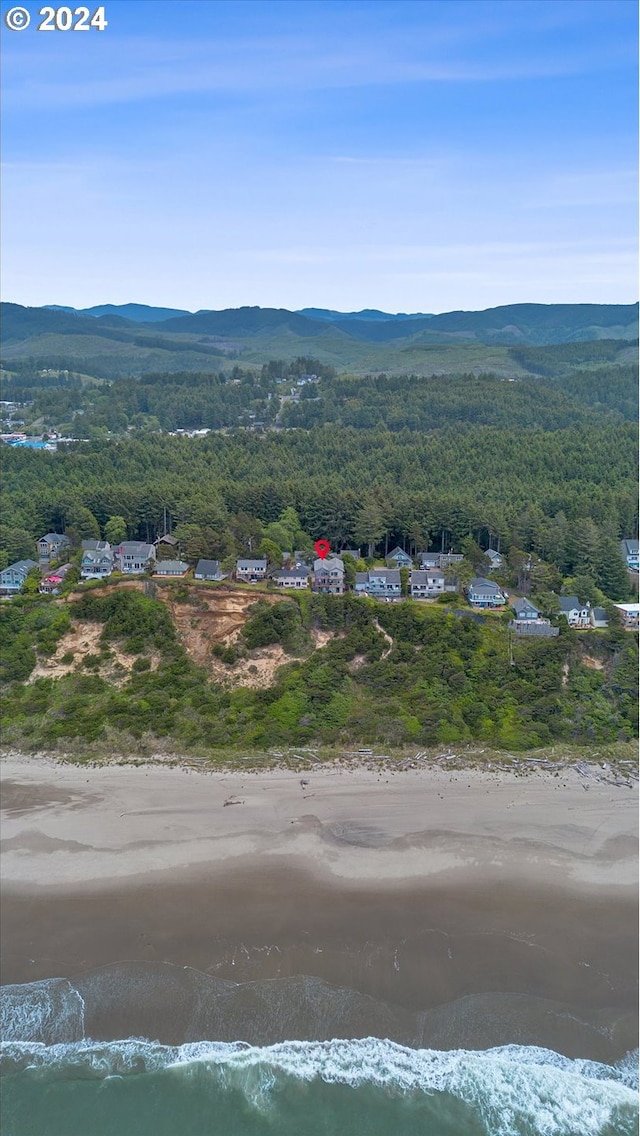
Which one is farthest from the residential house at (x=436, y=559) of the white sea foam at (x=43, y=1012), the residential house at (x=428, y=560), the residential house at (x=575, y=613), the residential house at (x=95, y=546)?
the white sea foam at (x=43, y=1012)

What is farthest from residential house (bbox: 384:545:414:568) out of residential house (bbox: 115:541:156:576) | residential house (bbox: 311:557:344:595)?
residential house (bbox: 115:541:156:576)

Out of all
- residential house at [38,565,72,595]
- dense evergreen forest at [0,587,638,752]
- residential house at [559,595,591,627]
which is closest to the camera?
dense evergreen forest at [0,587,638,752]

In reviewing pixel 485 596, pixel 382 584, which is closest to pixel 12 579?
pixel 382 584

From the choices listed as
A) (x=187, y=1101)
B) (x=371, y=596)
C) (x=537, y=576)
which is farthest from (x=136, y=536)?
(x=187, y=1101)

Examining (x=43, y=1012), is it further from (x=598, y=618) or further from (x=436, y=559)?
(x=436, y=559)

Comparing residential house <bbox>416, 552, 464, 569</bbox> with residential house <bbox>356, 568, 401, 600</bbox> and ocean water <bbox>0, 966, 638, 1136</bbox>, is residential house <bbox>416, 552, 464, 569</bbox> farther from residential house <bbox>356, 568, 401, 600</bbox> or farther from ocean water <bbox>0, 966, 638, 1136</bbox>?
ocean water <bbox>0, 966, 638, 1136</bbox>

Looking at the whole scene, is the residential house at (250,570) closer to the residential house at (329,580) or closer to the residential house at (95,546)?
the residential house at (329,580)
